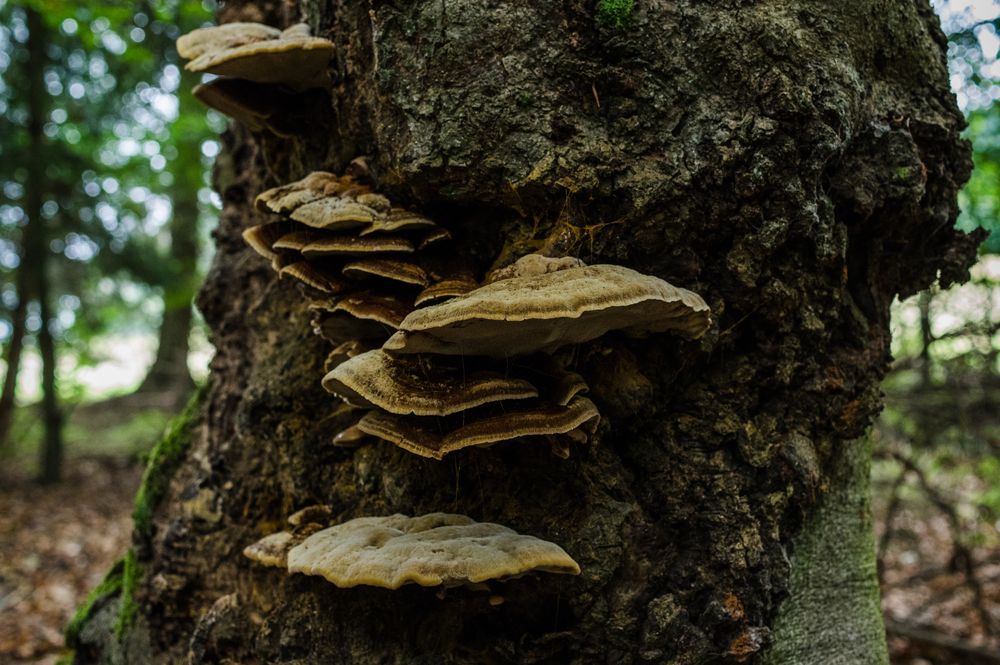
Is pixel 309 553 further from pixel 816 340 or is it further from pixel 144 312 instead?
pixel 144 312

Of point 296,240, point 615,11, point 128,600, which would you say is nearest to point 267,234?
point 296,240

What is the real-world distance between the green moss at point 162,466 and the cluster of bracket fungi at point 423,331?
1192 mm

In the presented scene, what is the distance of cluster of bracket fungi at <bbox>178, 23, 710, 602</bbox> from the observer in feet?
5.86

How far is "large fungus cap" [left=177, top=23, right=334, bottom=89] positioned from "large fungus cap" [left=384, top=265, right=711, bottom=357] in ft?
3.97

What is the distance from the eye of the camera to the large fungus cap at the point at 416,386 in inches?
75.6

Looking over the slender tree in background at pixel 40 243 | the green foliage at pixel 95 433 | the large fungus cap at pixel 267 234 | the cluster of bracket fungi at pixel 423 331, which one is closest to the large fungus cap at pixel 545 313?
the cluster of bracket fungi at pixel 423 331

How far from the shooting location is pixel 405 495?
2.39 m

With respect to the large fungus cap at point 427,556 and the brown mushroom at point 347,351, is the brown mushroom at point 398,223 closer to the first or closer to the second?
the brown mushroom at point 347,351

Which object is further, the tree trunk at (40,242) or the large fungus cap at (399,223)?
the tree trunk at (40,242)

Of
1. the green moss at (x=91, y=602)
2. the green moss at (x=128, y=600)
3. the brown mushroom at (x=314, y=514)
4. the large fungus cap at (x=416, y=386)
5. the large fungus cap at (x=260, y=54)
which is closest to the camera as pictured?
the large fungus cap at (x=416, y=386)

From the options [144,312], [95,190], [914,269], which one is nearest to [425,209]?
[914,269]

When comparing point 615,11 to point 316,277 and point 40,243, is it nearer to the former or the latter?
point 316,277

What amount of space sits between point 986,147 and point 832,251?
15.5 ft

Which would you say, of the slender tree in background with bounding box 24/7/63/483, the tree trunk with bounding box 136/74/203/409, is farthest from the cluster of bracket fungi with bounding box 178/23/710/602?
the tree trunk with bounding box 136/74/203/409
